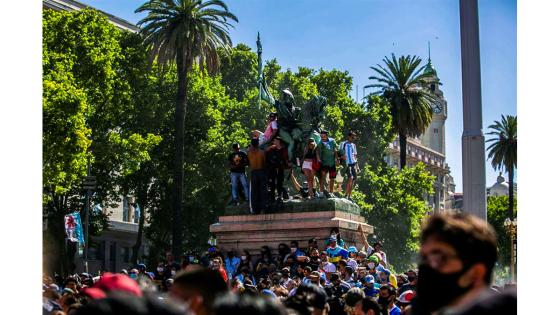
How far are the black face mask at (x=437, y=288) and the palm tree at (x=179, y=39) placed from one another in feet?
98.5

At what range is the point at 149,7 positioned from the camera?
3497 cm

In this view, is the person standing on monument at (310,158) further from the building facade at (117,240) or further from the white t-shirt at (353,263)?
the building facade at (117,240)

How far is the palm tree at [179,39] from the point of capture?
34.1m

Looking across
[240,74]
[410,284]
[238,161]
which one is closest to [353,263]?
[410,284]

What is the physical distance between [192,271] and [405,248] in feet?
152

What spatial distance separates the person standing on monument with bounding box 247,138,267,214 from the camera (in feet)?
65.1

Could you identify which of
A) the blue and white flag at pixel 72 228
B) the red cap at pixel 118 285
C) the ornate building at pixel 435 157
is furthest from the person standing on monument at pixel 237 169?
the ornate building at pixel 435 157

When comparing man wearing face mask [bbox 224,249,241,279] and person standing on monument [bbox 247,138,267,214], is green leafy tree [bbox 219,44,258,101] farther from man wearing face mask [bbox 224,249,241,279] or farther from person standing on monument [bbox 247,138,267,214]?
man wearing face mask [bbox 224,249,241,279]

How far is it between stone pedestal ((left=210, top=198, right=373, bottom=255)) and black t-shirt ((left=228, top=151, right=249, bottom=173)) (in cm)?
86

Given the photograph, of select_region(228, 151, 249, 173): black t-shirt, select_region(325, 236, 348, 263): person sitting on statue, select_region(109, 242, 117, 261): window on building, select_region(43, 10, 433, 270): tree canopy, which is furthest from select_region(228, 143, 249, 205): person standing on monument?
select_region(109, 242, 117, 261): window on building
